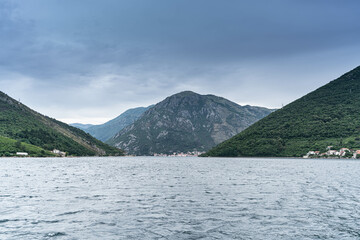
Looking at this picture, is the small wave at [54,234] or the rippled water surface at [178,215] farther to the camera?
the rippled water surface at [178,215]

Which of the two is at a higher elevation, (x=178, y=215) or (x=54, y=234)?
(x=54, y=234)

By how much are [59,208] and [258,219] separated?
78.0ft

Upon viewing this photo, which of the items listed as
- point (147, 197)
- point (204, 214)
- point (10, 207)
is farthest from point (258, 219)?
point (10, 207)

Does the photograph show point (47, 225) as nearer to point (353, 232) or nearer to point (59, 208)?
point (59, 208)

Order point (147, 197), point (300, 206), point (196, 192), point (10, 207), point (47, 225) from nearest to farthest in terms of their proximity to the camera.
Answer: point (47, 225), point (10, 207), point (300, 206), point (147, 197), point (196, 192)

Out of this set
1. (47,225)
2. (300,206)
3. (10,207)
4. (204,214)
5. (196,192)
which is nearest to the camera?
(47,225)

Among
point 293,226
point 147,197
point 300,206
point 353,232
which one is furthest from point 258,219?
point 147,197

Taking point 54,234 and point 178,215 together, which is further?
point 178,215

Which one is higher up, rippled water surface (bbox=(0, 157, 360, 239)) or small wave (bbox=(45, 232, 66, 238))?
small wave (bbox=(45, 232, 66, 238))

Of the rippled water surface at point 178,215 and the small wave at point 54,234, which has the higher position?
the small wave at point 54,234

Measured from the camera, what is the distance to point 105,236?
73.4ft

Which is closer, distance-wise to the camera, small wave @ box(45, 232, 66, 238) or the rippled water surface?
small wave @ box(45, 232, 66, 238)

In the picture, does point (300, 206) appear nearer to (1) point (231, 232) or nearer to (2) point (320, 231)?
(2) point (320, 231)

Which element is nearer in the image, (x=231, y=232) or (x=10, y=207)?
(x=231, y=232)
